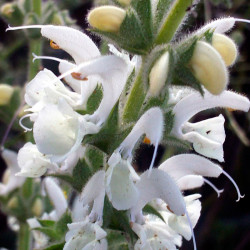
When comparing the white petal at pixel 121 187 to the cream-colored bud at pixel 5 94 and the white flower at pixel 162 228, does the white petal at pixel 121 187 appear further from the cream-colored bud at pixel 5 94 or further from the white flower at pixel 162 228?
the cream-colored bud at pixel 5 94

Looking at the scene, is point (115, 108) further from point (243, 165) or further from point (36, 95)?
point (243, 165)

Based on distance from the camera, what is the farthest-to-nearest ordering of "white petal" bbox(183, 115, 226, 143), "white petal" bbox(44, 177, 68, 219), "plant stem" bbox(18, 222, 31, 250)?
"plant stem" bbox(18, 222, 31, 250)
"white petal" bbox(44, 177, 68, 219)
"white petal" bbox(183, 115, 226, 143)

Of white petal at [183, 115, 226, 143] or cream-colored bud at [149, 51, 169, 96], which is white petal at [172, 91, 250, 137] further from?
cream-colored bud at [149, 51, 169, 96]

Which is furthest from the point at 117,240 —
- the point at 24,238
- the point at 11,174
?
the point at 11,174

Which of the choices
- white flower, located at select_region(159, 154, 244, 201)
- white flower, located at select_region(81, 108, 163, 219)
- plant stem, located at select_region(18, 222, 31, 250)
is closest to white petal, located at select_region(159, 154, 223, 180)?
white flower, located at select_region(159, 154, 244, 201)

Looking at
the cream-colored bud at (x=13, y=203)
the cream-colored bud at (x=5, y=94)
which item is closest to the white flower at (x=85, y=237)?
the cream-colored bud at (x=13, y=203)

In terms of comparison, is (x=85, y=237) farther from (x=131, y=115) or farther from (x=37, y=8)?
(x=37, y=8)

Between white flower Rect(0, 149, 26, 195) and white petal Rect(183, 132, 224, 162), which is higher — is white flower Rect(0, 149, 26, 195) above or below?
below
